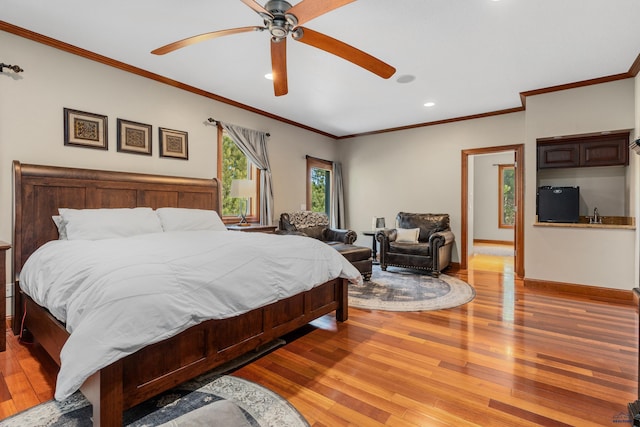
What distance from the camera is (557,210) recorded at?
435 cm

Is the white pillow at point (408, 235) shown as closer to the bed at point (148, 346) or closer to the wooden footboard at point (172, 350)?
the bed at point (148, 346)

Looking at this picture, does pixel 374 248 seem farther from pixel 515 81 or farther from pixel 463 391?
pixel 463 391

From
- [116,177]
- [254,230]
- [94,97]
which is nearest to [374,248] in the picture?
[254,230]

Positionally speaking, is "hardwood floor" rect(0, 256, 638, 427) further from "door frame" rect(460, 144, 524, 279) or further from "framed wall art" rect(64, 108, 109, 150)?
"framed wall art" rect(64, 108, 109, 150)

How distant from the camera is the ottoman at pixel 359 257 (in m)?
4.29

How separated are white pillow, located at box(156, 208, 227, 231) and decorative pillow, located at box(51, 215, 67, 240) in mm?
788

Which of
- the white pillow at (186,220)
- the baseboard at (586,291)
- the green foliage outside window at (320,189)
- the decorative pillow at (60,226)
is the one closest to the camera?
the decorative pillow at (60,226)

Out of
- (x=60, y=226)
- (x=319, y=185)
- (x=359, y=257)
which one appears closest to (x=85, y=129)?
(x=60, y=226)

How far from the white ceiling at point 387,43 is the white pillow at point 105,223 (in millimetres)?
1645

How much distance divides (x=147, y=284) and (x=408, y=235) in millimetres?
4456

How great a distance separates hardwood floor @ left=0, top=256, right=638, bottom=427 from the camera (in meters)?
1.74

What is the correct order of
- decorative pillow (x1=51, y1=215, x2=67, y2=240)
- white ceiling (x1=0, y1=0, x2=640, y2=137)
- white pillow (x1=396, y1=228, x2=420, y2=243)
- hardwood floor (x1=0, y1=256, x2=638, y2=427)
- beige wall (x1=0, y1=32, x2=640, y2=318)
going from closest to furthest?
hardwood floor (x1=0, y1=256, x2=638, y2=427) < white ceiling (x1=0, y1=0, x2=640, y2=137) < decorative pillow (x1=51, y1=215, x2=67, y2=240) < beige wall (x1=0, y1=32, x2=640, y2=318) < white pillow (x1=396, y1=228, x2=420, y2=243)

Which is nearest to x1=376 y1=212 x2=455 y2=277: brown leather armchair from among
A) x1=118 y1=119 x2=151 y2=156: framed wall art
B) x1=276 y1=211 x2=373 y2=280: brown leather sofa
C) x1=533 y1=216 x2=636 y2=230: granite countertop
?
x1=276 y1=211 x2=373 y2=280: brown leather sofa

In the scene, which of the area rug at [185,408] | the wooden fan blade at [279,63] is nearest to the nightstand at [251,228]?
the wooden fan blade at [279,63]
